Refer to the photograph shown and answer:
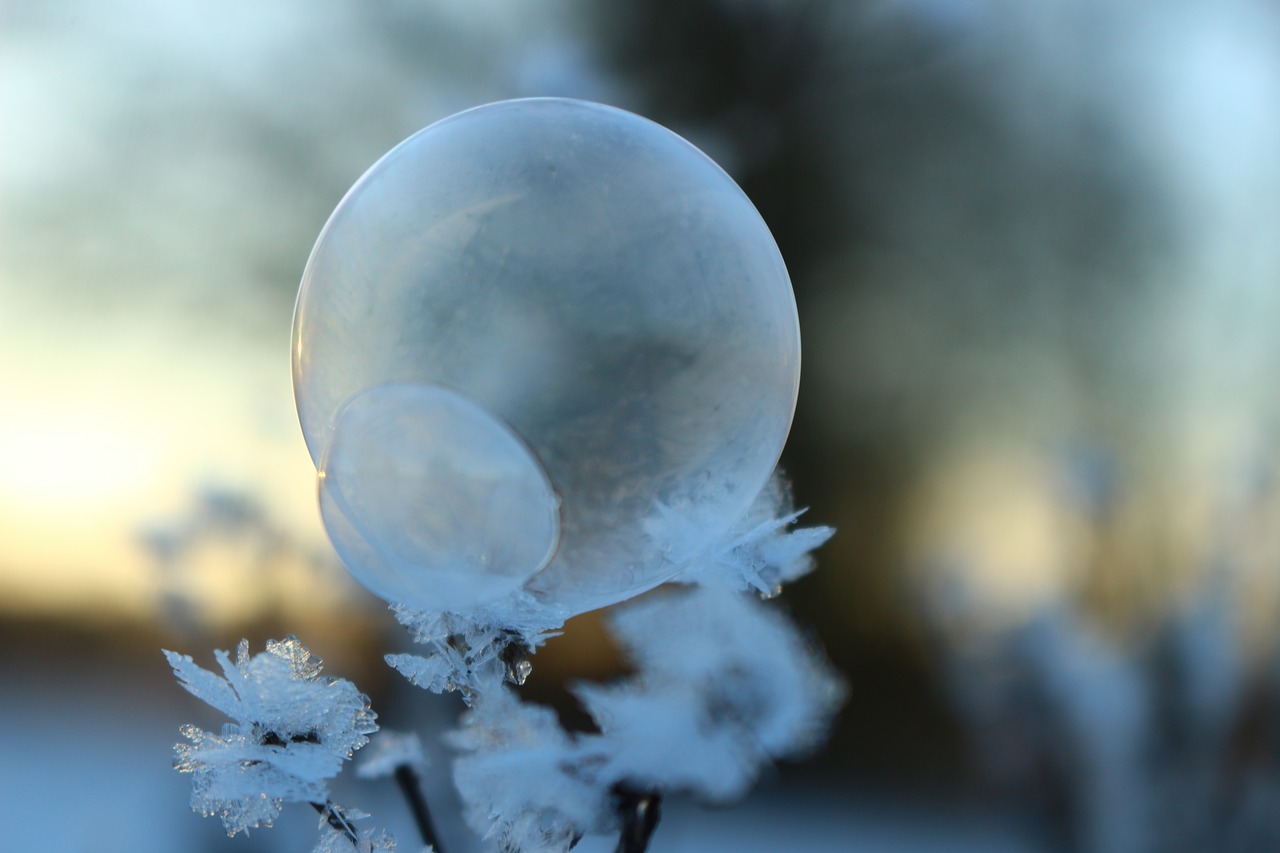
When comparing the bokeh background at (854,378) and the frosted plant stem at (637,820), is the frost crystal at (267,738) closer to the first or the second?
the frosted plant stem at (637,820)

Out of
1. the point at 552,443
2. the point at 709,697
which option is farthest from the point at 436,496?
the point at 709,697

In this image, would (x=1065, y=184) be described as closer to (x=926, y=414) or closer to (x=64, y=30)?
(x=926, y=414)

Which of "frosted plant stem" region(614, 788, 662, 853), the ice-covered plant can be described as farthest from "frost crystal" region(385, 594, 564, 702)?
"frosted plant stem" region(614, 788, 662, 853)

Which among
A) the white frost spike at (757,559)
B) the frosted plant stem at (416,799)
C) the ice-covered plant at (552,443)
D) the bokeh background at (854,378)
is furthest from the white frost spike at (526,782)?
the bokeh background at (854,378)

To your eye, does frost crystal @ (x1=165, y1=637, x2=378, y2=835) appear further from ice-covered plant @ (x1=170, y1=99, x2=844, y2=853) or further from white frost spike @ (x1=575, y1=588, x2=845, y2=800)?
white frost spike @ (x1=575, y1=588, x2=845, y2=800)

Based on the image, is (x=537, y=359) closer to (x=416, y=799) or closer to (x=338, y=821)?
(x=338, y=821)
